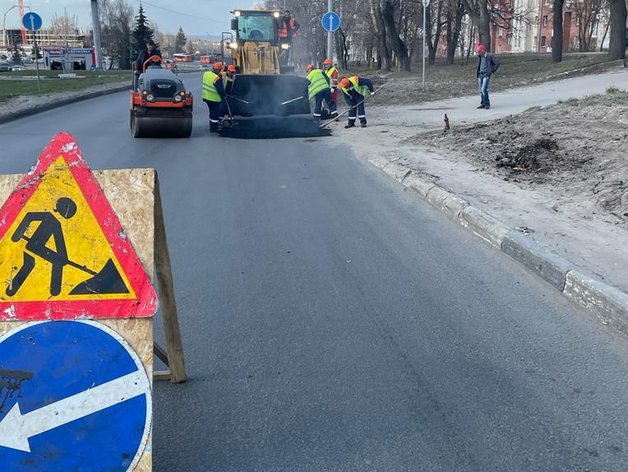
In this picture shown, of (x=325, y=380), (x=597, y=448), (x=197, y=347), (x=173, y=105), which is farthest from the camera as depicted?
(x=173, y=105)

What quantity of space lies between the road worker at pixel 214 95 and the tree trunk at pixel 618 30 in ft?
60.9

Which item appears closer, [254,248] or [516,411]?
[516,411]

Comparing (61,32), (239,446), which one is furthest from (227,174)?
(61,32)

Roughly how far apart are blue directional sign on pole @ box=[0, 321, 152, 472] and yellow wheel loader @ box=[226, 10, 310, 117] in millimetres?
15322

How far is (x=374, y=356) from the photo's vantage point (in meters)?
4.38

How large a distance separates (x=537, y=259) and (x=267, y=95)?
13.2 m

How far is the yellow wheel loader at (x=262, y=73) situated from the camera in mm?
18000

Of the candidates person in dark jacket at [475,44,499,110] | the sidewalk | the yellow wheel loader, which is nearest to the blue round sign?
the yellow wheel loader

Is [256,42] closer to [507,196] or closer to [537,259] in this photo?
[507,196]

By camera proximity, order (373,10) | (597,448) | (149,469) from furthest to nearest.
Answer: (373,10) < (597,448) < (149,469)

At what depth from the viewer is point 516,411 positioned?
371cm

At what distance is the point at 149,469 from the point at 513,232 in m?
4.79

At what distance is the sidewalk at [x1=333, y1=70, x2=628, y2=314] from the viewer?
19.7 feet

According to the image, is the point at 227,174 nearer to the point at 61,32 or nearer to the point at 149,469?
the point at 149,469
